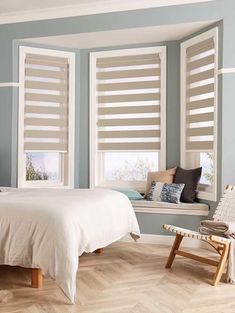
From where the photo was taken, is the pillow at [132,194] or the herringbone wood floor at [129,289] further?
the pillow at [132,194]

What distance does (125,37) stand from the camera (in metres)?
5.41

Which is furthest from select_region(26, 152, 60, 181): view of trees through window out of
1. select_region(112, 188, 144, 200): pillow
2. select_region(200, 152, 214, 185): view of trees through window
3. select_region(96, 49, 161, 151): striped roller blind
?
select_region(200, 152, 214, 185): view of trees through window

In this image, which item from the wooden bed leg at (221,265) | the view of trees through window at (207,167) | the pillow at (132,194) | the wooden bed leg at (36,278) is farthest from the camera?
the pillow at (132,194)

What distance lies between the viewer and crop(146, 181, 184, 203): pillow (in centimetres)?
509

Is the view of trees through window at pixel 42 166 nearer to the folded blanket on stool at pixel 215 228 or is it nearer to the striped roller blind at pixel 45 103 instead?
the striped roller blind at pixel 45 103

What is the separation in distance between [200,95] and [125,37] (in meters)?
1.26

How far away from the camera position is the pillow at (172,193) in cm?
508

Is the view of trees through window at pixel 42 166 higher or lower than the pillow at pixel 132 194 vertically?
higher

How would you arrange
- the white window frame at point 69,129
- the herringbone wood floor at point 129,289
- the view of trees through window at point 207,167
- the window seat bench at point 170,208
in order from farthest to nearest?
the white window frame at point 69,129, the view of trees through window at point 207,167, the window seat bench at point 170,208, the herringbone wood floor at point 129,289

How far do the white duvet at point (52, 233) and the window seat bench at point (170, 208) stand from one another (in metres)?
→ 1.48

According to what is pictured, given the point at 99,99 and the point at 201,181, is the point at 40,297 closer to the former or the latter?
the point at 201,181

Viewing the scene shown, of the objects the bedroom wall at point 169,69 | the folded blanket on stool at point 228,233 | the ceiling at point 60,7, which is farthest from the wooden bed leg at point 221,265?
the ceiling at point 60,7

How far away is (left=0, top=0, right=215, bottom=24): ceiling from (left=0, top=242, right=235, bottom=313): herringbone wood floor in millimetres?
3015

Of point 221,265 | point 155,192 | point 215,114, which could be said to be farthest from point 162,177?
point 221,265
